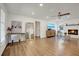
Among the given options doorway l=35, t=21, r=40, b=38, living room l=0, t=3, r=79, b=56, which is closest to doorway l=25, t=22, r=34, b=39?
living room l=0, t=3, r=79, b=56

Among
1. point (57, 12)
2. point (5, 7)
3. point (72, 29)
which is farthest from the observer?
point (72, 29)

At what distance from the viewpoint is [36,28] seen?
489 centimetres

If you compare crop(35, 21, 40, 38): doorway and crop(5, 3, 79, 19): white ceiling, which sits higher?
crop(5, 3, 79, 19): white ceiling

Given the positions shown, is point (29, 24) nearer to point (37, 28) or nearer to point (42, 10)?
point (37, 28)

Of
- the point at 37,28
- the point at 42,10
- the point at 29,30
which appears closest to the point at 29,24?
the point at 29,30

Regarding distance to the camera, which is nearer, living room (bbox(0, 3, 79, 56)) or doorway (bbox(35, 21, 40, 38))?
living room (bbox(0, 3, 79, 56))

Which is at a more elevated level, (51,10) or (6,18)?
(51,10)

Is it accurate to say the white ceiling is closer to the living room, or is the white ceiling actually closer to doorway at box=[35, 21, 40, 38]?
the living room

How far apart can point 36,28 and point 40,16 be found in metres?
0.59

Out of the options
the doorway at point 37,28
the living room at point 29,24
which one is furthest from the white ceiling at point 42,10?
the doorway at point 37,28

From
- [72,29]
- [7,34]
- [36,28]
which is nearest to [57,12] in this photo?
[36,28]

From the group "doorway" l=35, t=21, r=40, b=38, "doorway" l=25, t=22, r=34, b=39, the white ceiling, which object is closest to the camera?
the white ceiling

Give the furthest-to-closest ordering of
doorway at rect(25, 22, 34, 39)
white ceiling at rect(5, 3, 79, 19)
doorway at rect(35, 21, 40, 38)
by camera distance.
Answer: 1. doorway at rect(35, 21, 40, 38)
2. doorway at rect(25, 22, 34, 39)
3. white ceiling at rect(5, 3, 79, 19)

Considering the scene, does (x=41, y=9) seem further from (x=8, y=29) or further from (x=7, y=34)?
(x=7, y=34)
